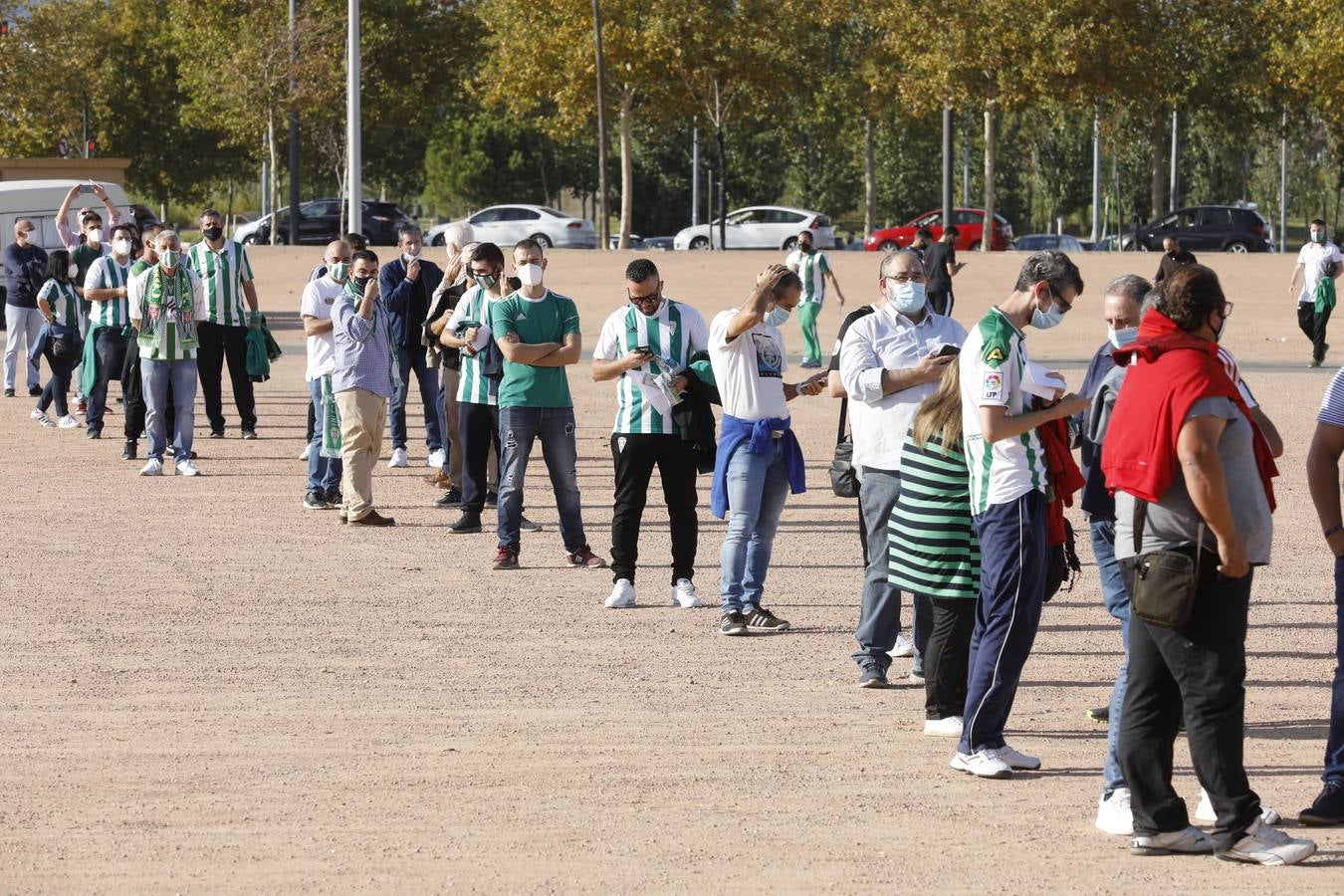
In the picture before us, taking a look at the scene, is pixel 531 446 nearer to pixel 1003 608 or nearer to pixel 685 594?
pixel 685 594

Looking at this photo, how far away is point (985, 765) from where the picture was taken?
6.25 metres

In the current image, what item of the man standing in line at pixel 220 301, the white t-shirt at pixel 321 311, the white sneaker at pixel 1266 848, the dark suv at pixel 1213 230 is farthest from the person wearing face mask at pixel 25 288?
the dark suv at pixel 1213 230

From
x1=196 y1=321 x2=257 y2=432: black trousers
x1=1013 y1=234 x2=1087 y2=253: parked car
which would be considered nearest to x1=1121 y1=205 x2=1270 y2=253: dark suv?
x1=1013 y1=234 x2=1087 y2=253: parked car

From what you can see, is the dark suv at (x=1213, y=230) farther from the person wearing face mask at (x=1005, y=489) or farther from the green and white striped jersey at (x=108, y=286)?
the person wearing face mask at (x=1005, y=489)

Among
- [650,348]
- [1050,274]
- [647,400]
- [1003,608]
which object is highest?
[1050,274]

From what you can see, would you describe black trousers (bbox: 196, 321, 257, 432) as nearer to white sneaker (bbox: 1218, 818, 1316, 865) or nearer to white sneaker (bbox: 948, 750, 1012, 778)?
white sneaker (bbox: 948, 750, 1012, 778)

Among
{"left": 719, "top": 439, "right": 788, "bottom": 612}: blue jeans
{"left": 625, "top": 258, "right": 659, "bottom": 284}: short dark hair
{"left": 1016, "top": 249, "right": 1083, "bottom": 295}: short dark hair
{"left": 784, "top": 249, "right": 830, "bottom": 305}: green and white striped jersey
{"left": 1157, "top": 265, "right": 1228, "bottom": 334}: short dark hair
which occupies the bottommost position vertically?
{"left": 719, "top": 439, "right": 788, "bottom": 612}: blue jeans

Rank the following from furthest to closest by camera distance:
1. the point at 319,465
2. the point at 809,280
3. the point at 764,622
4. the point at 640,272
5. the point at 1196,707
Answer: the point at 809,280
the point at 319,465
the point at 640,272
the point at 764,622
the point at 1196,707

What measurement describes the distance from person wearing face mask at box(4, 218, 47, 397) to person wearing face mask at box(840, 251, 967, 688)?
40.4 ft

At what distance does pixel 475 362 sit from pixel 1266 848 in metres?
6.14

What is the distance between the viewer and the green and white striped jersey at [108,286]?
14969 millimetres

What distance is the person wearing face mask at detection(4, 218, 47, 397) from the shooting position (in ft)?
59.0

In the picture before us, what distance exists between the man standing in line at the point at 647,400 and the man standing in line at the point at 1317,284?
16.6 m

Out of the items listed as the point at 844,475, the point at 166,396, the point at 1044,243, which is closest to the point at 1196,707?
the point at 844,475
